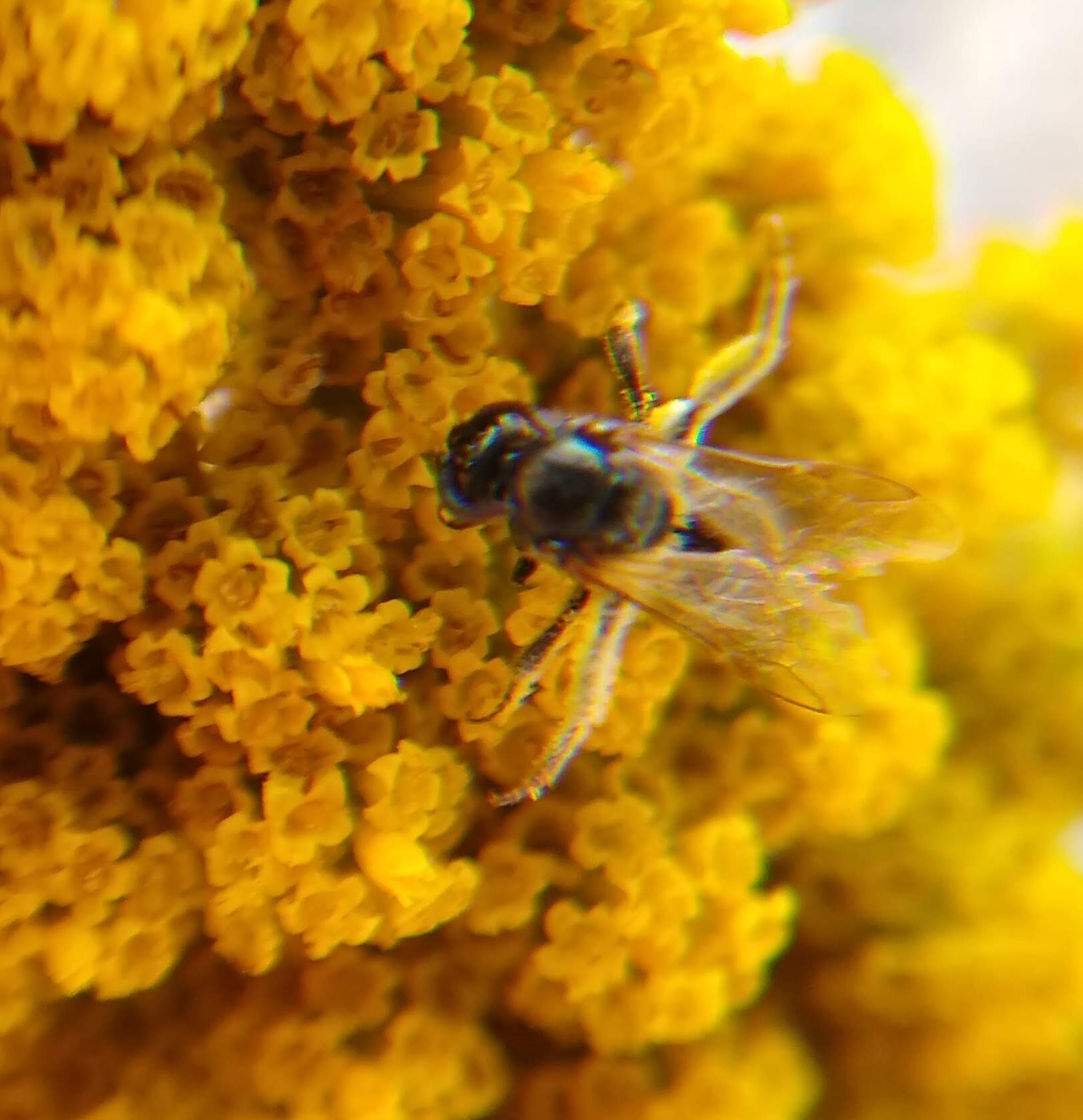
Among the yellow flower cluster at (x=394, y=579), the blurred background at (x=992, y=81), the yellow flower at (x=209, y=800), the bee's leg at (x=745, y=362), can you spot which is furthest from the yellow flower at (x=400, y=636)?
the blurred background at (x=992, y=81)

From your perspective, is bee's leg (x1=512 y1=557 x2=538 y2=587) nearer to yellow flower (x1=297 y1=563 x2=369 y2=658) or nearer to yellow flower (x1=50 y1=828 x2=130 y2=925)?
yellow flower (x1=297 y1=563 x2=369 y2=658)

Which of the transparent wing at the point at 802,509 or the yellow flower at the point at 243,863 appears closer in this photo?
the yellow flower at the point at 243,863

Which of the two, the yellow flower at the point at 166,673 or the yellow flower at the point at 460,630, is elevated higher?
the yellow flower at the point at 166,673

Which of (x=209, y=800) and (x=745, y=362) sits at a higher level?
(x=745, y=362)

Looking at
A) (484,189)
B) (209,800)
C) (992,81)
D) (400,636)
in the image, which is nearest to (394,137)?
(484,189)

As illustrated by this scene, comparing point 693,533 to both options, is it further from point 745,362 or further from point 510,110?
point 510,110

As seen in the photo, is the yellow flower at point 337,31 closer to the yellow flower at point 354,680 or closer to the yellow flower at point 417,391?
the yellow flower at point 417,391
